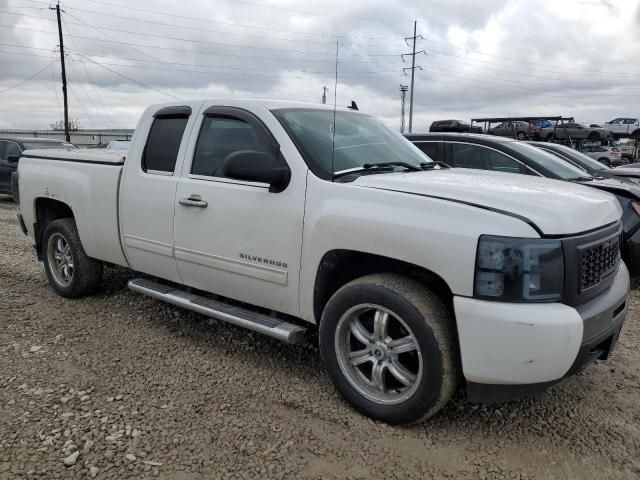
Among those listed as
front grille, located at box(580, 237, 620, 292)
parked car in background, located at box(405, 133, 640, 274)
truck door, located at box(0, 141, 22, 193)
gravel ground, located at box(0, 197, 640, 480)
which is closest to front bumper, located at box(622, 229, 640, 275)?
parked car in background, located at box(405, 133, 640, 274)

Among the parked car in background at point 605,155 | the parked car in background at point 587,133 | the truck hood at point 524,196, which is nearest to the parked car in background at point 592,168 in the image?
the truck hood at point 524,196

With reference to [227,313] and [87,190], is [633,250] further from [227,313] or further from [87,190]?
[87,190]

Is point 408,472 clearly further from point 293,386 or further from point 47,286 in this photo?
point 47,286

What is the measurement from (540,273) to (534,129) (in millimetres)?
30349

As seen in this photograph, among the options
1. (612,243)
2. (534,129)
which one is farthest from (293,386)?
(534,129)

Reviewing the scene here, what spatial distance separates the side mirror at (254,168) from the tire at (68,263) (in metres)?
2.54

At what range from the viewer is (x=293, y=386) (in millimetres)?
3535

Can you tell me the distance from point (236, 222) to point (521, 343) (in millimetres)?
1927

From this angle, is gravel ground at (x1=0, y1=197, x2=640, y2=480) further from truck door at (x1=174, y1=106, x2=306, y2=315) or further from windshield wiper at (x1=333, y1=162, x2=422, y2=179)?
windshield wiper at (x1=333, y1=162, x2=422, y2=179)

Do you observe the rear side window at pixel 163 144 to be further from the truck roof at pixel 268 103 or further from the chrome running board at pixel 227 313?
the chrome running board at pixel 227 313

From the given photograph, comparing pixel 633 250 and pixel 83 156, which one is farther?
pixel 633 250

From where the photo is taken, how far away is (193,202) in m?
3.81

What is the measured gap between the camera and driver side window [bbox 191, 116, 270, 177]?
146 inches

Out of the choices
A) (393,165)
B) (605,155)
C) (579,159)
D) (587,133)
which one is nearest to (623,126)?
(587,133)
